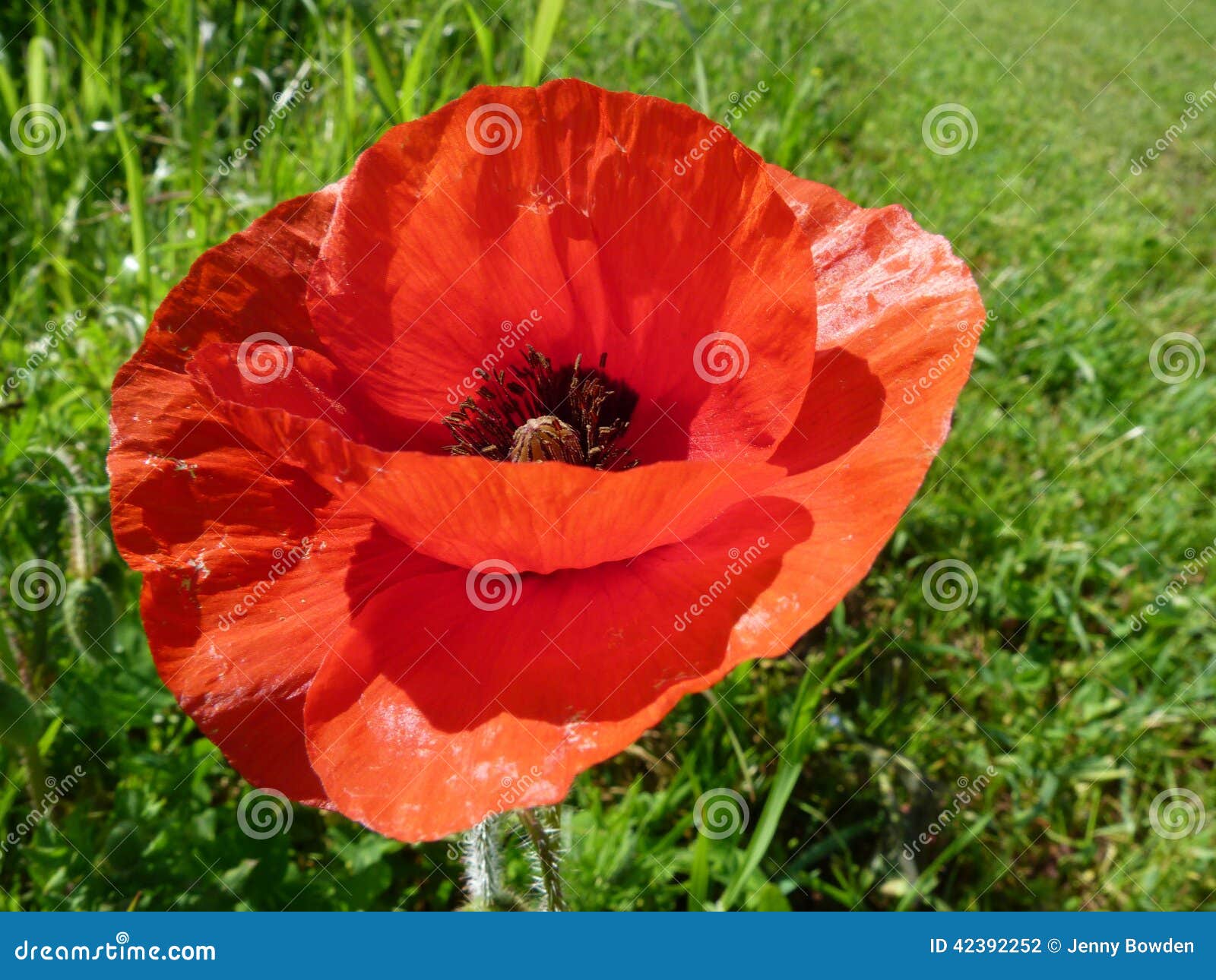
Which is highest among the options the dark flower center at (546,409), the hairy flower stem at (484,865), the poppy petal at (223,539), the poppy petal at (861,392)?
the poppy petal at (861,392)

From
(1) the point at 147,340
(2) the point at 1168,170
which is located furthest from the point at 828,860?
(2) the point at 1168,170

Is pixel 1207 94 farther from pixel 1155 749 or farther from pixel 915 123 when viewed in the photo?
pixel 1155 749

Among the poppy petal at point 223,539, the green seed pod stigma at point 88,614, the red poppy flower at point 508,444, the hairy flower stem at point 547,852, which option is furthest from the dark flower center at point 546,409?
the green seed pod stigma at point 88,614

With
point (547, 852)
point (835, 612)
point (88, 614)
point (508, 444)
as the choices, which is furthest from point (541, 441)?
point (835, 612)

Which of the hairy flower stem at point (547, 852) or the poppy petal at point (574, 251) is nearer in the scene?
the poppy petal at point (574, 251)

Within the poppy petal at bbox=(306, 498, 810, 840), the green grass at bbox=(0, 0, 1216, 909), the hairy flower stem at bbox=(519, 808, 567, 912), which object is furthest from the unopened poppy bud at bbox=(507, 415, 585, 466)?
the green grass at bbox=(0, 0, 1216, 909)

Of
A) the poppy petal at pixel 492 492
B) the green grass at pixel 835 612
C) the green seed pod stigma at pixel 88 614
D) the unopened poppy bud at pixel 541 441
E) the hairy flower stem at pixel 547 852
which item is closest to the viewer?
the poppy petal at pixel 492 492

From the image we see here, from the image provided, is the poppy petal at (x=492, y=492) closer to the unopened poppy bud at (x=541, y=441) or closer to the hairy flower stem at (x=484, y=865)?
the unopened poppy bud at (x=541, y=441)
